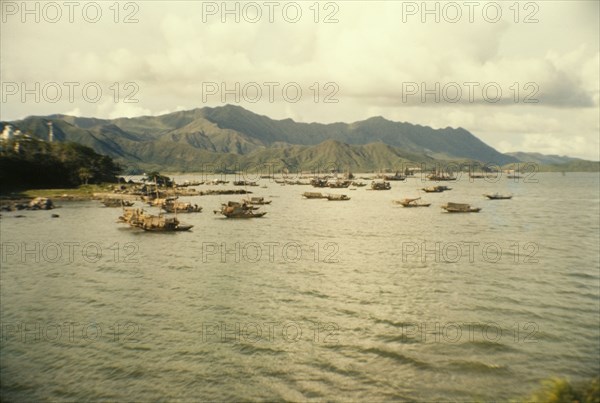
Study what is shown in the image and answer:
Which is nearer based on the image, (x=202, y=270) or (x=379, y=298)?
(x=379, y=298)

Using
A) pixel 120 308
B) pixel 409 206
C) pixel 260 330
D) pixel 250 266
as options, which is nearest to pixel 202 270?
pixel 250 266

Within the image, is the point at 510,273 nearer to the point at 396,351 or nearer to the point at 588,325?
the point at 588,325

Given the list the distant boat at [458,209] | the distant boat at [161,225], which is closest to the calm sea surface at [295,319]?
the distant boat at [161,225]

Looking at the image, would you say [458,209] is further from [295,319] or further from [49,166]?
[49,166]

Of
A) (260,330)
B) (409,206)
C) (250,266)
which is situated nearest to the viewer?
(260,330)

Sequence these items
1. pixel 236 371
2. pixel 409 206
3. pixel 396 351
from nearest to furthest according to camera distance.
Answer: pixel 236 371 < pixel 396 351 < pixel 409 206

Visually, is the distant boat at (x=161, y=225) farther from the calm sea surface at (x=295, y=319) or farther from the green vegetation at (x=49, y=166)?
the green vegetation at (x=49, y=166)
